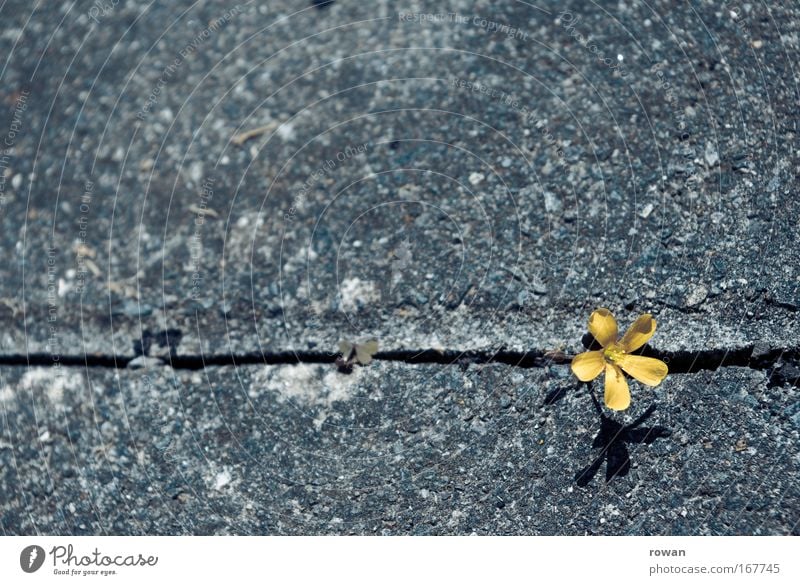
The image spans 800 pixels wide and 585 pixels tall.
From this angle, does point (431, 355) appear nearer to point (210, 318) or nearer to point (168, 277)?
point (210, 318)

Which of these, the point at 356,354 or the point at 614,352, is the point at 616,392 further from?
the point at 356,354

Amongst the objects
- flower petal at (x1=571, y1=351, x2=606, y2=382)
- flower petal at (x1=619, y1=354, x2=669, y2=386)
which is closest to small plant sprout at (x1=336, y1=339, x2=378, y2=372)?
flower petal at (x1=571, y1=351, x2=606, y2=382)

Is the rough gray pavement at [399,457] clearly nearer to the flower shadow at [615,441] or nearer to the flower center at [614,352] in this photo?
the flower shadow at [615,441]

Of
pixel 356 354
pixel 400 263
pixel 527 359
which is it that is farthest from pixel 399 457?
pixel 400 263

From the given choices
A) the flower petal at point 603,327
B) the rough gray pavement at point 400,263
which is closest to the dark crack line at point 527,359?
the rough gray pavement at point 400,263

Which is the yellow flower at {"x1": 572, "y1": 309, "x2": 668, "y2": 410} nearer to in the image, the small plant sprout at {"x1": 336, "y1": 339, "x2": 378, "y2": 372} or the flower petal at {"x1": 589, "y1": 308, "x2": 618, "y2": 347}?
the flower petal at {"x1": 589, "y1": 308, "x2": 618, "y2": 347}
